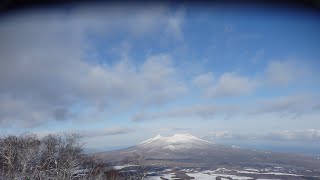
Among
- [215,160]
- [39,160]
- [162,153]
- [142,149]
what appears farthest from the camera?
[162,153]

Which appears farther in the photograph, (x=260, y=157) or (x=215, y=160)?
(x=260, y=157)

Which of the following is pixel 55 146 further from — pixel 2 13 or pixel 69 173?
pixel 2 13

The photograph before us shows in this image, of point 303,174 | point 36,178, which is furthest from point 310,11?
point 303,174

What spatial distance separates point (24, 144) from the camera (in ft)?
68.1

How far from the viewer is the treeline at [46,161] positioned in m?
17.6

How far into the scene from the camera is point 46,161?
19391 millimetres

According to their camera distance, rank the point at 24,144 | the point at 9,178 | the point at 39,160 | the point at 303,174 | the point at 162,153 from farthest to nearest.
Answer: the point at 162,153 < the point at 303,174 < the point at 24,144 < the point at 39,160 < the point at 9,178

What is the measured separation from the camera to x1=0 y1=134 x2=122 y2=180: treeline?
57.6ft

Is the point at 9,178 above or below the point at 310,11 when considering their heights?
below

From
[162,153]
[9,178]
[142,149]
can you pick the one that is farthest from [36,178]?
[162,153]

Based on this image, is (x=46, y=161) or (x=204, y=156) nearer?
(x=46, y=161)

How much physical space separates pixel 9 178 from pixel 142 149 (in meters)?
18.2

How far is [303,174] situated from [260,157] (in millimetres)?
11674

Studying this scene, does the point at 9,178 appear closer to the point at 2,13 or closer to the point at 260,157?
the point at 2,13
